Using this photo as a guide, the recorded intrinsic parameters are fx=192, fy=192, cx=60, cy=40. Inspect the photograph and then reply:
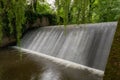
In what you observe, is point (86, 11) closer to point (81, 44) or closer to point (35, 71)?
point (35, 71)

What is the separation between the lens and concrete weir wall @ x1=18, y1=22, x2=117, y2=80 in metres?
5.95

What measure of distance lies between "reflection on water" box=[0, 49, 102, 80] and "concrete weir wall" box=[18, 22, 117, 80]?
76 cm

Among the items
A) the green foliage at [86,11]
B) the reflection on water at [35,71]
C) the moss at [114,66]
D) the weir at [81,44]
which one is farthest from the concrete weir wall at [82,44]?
the moss at [114,66]

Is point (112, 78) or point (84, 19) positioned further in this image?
point (84, 19)

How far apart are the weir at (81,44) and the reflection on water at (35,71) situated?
29.9 inches

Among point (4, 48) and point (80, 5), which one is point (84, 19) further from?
point (4, 48)

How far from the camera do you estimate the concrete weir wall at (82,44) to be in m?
5.95

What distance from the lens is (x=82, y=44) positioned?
6844 millimetres

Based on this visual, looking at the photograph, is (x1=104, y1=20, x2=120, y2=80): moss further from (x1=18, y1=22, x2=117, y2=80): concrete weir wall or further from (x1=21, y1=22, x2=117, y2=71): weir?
(x1=21, y1=22, x2=117, y2=71): weir

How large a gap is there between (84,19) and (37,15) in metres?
8.91

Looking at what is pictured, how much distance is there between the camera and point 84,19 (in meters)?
2.82

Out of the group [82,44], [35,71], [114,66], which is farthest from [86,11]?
[82,44]

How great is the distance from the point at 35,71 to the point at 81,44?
2.10 m

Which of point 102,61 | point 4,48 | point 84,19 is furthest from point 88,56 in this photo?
point 4,48
